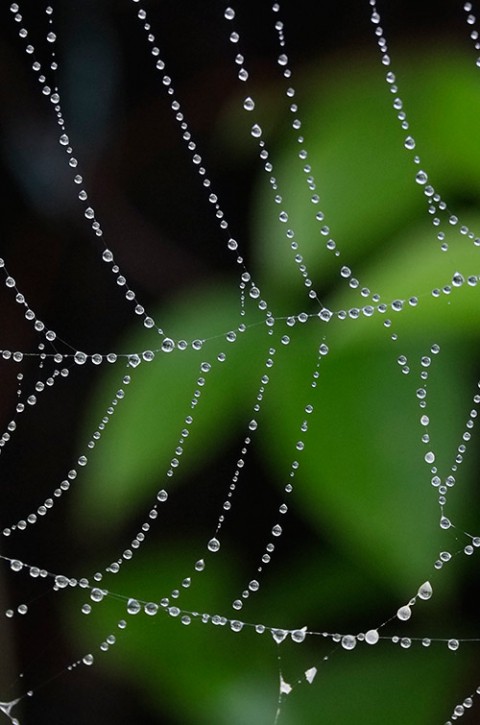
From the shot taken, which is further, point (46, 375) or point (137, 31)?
point (137, 31)

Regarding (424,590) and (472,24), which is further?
(472,24)

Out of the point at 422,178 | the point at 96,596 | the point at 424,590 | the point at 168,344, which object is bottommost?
the point at 96,596

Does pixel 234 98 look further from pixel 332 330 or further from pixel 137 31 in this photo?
pixel 332 330

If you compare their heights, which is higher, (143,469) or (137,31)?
(137,31)

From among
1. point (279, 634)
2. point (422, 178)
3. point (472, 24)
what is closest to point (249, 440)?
point (279, 634)

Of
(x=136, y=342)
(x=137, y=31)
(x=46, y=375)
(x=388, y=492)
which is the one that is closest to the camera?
(x=388, y=492)

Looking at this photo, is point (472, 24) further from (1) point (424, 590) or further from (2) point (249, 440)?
(1) point (424, 590)

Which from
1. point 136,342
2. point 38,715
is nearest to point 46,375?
point 136,342

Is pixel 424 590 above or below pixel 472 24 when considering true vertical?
below
